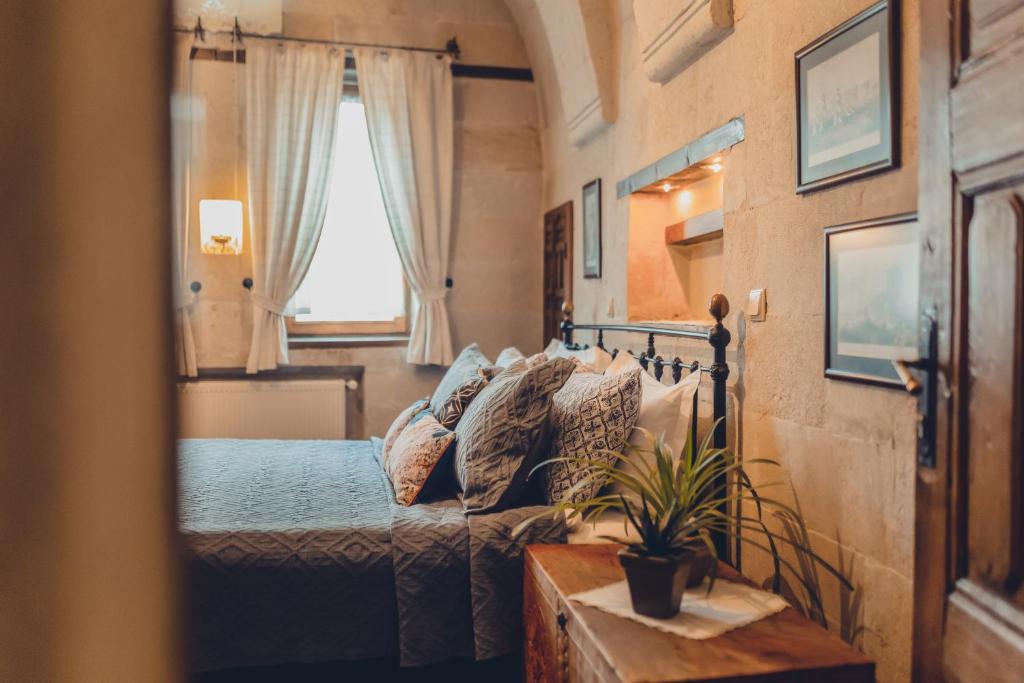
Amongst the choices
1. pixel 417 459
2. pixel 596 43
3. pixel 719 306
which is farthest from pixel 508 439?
pixel 596 43

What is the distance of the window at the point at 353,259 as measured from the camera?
4520mm

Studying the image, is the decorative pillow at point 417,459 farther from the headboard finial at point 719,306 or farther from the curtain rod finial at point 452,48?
the curtain rod finial at point 452,48

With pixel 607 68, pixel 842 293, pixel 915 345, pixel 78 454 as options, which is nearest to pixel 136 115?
pixel 78 454

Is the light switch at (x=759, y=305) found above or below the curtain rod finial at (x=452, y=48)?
below

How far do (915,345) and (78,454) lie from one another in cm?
160

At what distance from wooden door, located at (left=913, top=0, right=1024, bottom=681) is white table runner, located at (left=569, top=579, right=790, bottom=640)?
0.36 metres

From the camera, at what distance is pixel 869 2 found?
1642 millimetres

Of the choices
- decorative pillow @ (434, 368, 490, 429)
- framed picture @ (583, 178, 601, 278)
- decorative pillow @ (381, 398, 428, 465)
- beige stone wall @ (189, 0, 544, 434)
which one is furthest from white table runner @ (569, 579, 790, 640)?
beige stone wall @ (189, 0, 544, 434)

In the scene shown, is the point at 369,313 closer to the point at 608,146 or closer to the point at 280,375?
the point at 280,375

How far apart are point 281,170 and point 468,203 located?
3.56 ft

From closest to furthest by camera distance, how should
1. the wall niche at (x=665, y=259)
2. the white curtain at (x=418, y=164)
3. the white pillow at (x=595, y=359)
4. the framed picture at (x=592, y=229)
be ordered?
the white pillow at (x=595, y=359) → the wall niche at (x=665, y=259) → the framed picture at (x=592, y=229) → the white curtain at (x=418, y=164)

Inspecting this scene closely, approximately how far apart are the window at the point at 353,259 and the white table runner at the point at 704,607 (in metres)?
3.19

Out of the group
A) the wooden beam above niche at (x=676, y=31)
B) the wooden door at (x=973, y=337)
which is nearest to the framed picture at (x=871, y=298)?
the wooden door at (x=973, y=337)

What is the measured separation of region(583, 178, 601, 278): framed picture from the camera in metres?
3.58
